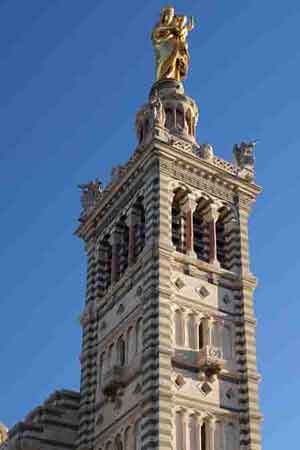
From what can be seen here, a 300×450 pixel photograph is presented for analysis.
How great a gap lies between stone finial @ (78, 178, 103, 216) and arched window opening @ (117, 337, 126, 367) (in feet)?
26.4

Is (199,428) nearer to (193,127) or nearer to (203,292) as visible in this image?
(203,292)

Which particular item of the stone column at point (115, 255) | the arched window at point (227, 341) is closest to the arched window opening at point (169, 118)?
the stone column at point (115, 255)

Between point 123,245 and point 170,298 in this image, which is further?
point 123,245

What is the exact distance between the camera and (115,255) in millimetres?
38500

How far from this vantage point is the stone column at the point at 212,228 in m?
37.0

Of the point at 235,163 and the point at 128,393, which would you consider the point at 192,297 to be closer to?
the point at 128,393

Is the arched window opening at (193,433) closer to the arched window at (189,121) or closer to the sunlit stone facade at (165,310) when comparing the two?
the sunlit stone facade at (165,310)

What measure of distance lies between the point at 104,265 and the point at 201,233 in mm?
4550

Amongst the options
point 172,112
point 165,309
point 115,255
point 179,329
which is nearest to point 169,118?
point 172,112

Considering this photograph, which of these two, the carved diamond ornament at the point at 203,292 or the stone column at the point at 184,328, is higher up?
the carved diamond ornament at the point at 203,292

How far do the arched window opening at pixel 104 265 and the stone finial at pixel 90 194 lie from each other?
2308 mm

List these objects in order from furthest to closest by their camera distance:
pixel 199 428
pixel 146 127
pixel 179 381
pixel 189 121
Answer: pixel 189 121 → pixel 146 127 → pixel 179 381 → pixel 199 428

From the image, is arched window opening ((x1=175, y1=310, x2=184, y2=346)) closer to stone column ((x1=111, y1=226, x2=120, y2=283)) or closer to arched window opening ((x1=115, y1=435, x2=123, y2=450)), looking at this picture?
arched window opening ((x1=115, y1=435, x2=123, y2=450))

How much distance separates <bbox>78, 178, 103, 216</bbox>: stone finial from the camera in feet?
137
